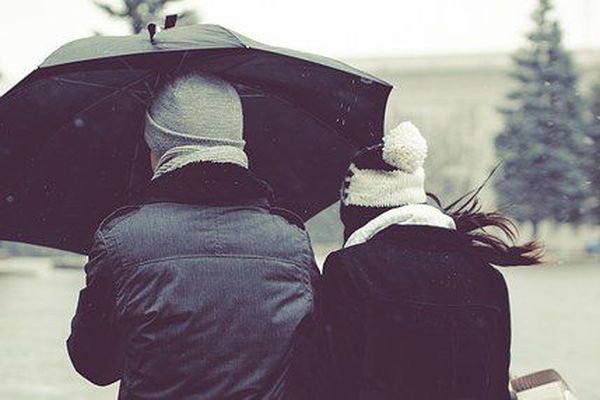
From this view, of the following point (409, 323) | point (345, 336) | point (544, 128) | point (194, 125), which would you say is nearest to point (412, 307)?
point (409, 323)

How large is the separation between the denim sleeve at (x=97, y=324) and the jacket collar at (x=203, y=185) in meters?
0.16

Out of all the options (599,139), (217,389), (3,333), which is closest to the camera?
(217,389)

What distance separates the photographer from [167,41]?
2535 millimetres

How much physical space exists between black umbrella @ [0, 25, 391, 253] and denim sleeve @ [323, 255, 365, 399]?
0.70 meters

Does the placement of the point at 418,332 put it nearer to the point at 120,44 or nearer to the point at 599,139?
the point at 120,44

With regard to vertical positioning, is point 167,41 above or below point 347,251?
above

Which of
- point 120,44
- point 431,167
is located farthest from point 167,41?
point 431,167

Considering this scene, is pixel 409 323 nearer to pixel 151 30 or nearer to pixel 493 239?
pixel 493 239

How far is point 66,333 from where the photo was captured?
42.2 feet

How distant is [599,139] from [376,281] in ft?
140

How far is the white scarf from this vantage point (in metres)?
2.30

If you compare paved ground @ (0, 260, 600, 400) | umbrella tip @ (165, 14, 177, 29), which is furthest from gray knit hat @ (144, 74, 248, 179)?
paved ground @ (0, 260, 600, 400)


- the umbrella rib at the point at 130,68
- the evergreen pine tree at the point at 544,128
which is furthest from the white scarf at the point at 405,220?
the evergreen pine tree at the point at 544,128

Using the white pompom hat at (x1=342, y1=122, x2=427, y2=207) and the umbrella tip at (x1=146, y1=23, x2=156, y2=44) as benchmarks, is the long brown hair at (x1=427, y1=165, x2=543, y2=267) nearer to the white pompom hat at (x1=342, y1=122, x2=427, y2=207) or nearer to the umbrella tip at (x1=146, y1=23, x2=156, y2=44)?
the white pompom hat at (x1=342, y1=122, x2=427, y2=207)
